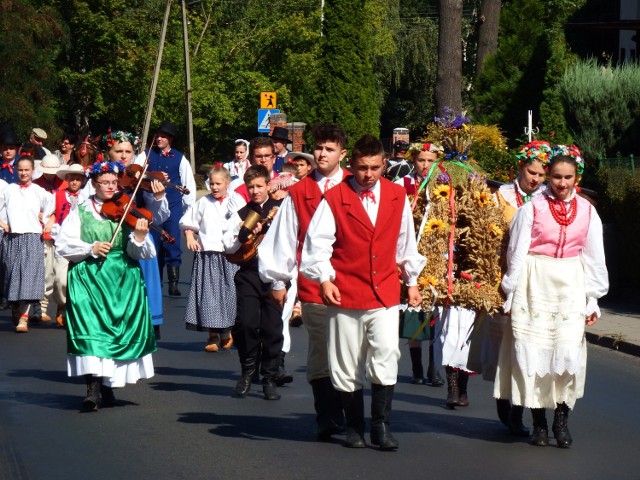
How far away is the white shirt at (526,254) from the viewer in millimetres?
8422

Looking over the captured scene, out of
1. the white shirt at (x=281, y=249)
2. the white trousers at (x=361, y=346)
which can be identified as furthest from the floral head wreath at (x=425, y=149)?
the white trousers at (x=361, y=346)

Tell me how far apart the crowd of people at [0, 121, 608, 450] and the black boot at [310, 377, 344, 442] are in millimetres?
12

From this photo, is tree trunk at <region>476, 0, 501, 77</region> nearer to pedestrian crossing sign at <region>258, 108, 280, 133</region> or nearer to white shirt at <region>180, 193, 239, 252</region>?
pedestrian crossing sign at <region>258, 108, 280, 133</region>

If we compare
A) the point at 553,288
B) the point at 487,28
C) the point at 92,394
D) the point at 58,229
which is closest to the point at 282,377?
the point at 92,394

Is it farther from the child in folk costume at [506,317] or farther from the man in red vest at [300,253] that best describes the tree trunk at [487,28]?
the man in red vest at [300,253]

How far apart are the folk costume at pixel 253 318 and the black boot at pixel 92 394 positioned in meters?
1.20

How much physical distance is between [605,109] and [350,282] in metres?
14.3

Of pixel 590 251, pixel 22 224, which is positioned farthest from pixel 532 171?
pixel 22 224

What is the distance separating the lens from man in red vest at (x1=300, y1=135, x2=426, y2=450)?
8.16 meters

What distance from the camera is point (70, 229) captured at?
9.95 meters

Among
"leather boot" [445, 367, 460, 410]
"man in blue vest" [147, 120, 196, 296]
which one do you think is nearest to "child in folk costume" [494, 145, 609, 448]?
"leather boot" [445, 367, 460, 410]

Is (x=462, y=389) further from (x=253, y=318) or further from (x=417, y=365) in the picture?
(x=253, y=318)

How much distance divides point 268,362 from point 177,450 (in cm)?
221

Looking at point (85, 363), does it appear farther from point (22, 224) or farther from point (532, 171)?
point (22, 224)
